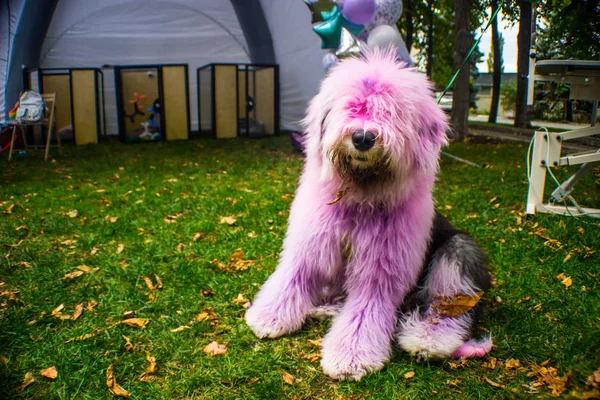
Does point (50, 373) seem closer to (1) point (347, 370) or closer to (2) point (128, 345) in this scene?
(2) point (128, 345)

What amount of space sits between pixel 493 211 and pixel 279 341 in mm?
2953

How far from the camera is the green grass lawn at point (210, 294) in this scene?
1978mm

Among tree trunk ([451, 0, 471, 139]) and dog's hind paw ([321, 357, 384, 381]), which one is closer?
dog's hind paw ([321, 357, 384, 381])

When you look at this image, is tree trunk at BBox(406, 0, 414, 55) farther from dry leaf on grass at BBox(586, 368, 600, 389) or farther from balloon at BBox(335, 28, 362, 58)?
dry leaf on grass at BBox(586, 368, 600, 389)

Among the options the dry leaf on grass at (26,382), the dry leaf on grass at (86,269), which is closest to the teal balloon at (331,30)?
the dry leaf on grass at (86,269)

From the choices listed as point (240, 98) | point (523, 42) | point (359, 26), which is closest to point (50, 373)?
point (359, 26)

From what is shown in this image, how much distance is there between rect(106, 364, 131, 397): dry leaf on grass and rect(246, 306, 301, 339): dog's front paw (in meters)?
0.68

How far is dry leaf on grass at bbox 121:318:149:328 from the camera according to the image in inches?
96.1

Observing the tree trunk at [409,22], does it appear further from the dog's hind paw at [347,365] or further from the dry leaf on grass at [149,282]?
the dog's hind paw at [347,365]

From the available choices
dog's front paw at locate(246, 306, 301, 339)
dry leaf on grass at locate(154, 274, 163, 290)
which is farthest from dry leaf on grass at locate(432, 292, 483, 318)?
dry leaf on grass at locate(154, 274, 163, 290)

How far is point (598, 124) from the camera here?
146 inches

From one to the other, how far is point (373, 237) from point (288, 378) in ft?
2.47

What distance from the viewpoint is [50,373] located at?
6.68 feet

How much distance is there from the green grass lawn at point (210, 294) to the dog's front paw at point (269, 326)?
0.05m
